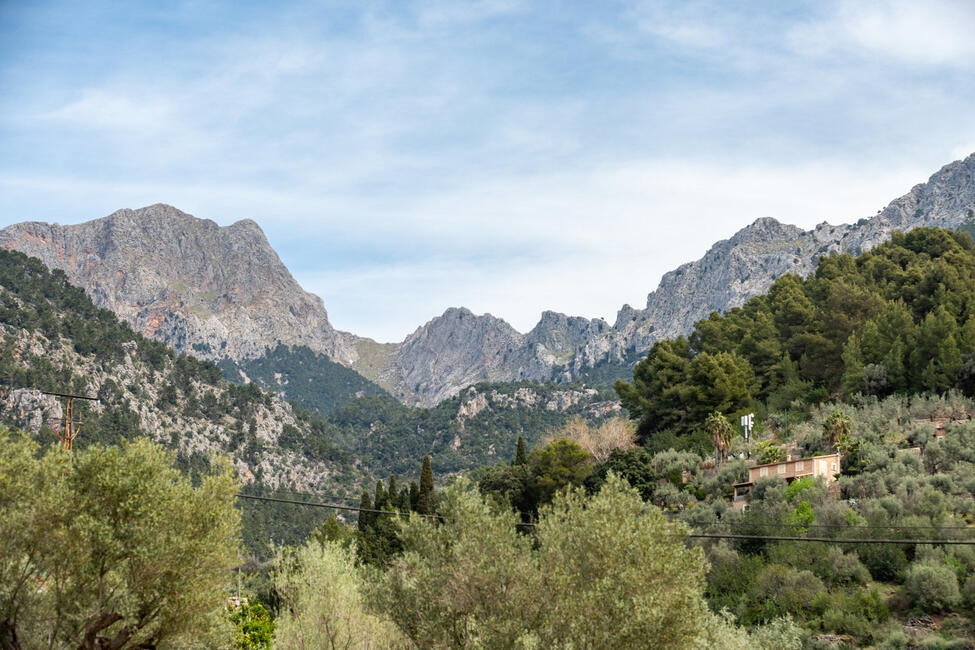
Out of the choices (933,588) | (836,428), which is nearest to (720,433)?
(836,428)

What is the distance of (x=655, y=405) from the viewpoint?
6906 centimetres

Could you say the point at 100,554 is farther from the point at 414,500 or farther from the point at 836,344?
the point at 836,344

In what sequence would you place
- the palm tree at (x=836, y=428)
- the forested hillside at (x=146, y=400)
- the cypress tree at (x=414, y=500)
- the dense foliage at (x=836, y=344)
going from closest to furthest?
the palm tree at (x=836, y=428)
the dense foliage at (x=836, y=344)
the cypress tree at (x=414, y=500)
the forested hillside at (x=146, y=400)

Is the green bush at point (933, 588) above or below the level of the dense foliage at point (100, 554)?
below

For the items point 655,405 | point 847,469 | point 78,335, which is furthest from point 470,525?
point 78,335

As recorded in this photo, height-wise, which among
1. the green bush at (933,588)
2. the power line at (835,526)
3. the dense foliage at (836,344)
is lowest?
the green bush at (933,588)

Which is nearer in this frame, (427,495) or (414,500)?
(427,495)

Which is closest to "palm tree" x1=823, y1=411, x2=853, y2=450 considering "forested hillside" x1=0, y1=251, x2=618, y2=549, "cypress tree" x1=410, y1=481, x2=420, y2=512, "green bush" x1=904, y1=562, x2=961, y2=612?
"green bush" x1=904, y1=562, x2=961, y2=612

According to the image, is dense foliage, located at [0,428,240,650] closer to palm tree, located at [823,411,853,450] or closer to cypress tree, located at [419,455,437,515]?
palm tree, located at [823,411,853,450]

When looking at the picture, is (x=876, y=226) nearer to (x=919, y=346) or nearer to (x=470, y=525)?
Result: (x=919, y=346)

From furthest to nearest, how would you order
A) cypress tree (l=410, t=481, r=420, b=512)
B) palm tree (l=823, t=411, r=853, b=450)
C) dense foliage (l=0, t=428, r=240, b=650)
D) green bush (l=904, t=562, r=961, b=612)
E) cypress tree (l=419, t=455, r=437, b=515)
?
cypress tree (l=410, t=481, r=420, b=512) → cypress tree (l=419, t=455, r=437, b=515) → palm tree (l=823, t=411, r=853, b=450) → green bush (l=904, t=562, r=961, b=612) → dense foliage (l=0, t=428, r=240, b=650)

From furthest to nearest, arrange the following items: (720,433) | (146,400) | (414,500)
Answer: (146,400) < (414,500) < (720,433)

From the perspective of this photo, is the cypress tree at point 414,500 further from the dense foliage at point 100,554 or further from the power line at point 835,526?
the dense foliage at point 100,554

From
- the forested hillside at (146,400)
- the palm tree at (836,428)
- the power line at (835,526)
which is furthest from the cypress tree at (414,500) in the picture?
→ the forested hillside at (146,400)
